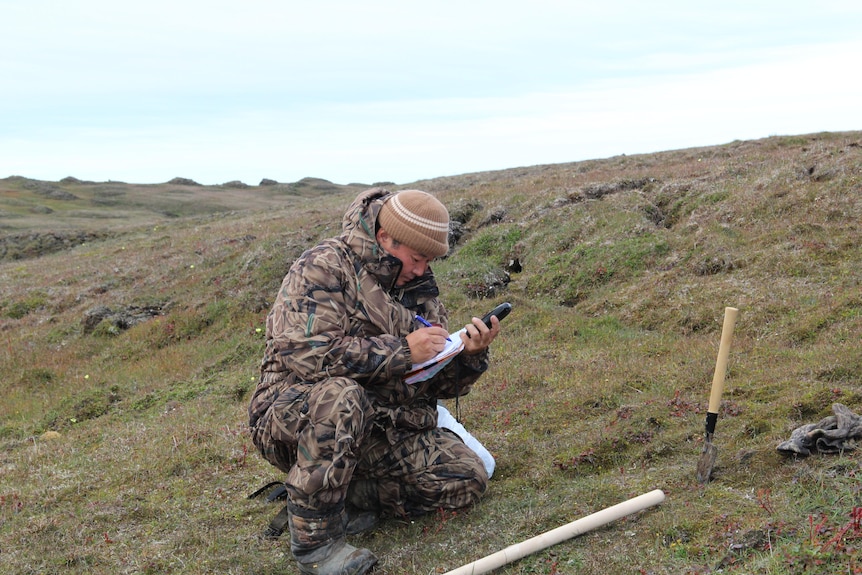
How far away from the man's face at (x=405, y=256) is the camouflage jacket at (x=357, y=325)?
0.04 m

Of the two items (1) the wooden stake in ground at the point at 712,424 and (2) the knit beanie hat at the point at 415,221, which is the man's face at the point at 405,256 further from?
(1) the wooden stake in ground at the point at 712,424

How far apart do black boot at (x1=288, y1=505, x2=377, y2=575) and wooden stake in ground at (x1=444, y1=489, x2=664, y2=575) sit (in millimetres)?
693

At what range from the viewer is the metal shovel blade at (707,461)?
5.61 metres

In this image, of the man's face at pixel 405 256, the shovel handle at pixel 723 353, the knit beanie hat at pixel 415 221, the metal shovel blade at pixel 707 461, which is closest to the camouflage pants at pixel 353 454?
the man's face at pixel 405 256

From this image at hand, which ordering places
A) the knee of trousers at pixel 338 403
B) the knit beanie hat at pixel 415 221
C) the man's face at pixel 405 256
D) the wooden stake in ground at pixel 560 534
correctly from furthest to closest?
the man's face at pixel 405 256
the knit beanie hat at pixel 415 221
the knee of trousers at pixel 338 403
the wooden stake in ground at pixel 560 534

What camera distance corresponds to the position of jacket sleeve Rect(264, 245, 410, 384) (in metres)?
5.23

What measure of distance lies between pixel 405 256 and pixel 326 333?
800 mm

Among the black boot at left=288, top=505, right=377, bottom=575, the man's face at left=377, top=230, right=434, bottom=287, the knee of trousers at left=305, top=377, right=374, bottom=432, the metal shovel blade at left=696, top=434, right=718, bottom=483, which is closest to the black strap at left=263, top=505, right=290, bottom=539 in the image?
the black boot at left=288, top=505, right=377, bottom=575

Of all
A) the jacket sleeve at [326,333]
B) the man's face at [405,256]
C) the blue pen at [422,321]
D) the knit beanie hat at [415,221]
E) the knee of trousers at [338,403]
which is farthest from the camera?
the blue pen at [422,321]

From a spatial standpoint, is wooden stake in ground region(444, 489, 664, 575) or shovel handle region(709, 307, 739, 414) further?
shovel handle region(709, 307, 739, 414)

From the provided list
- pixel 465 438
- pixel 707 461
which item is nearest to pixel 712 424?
pixel 707 461

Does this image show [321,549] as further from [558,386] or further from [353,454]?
[558,386]

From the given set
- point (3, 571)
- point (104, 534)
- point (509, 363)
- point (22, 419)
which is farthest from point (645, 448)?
point (22, 419)

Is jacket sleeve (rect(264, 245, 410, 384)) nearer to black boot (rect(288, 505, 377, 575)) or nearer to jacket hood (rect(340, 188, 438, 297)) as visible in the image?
jacket hood (rect(340, 188, 438, 297))
